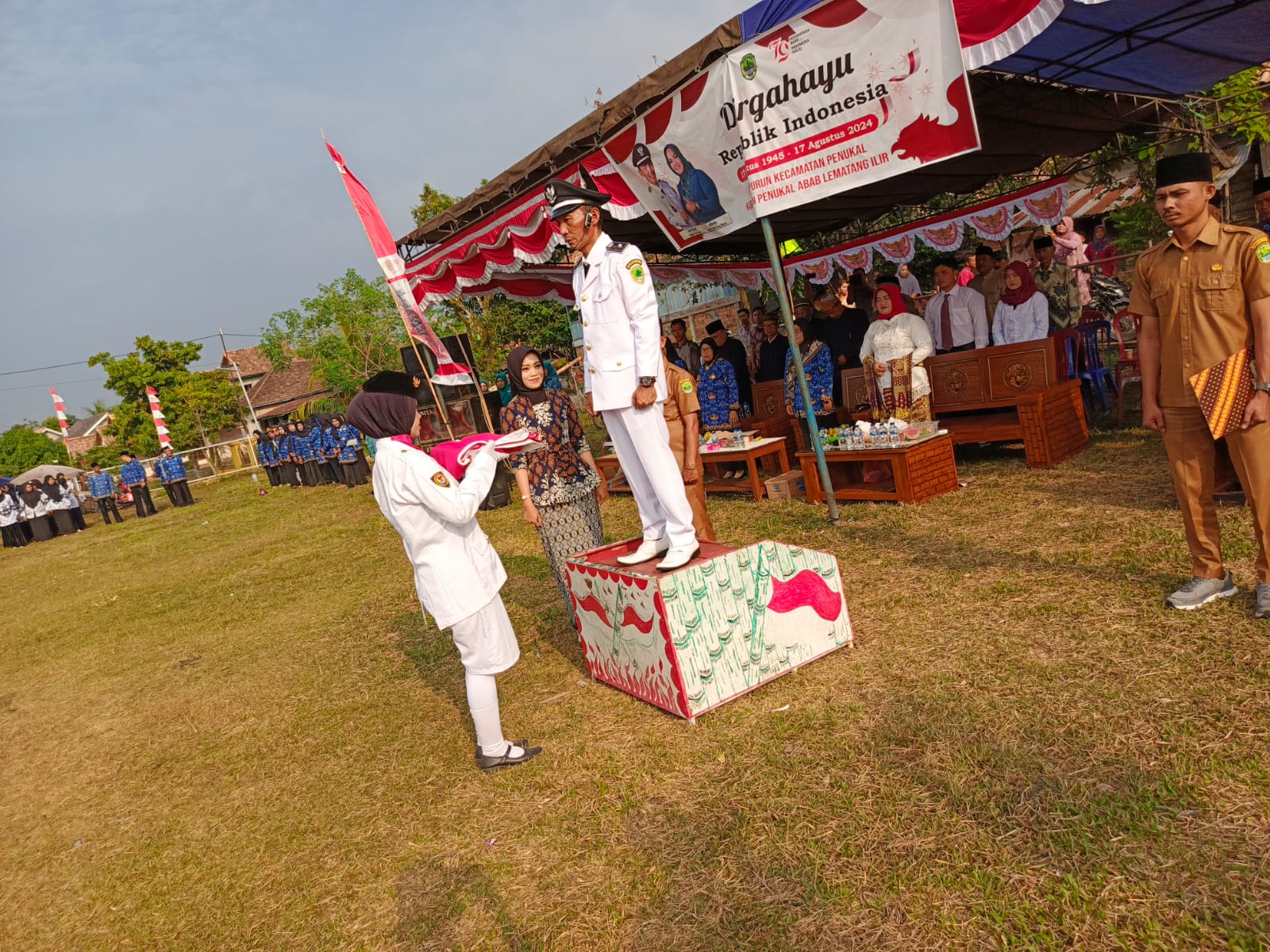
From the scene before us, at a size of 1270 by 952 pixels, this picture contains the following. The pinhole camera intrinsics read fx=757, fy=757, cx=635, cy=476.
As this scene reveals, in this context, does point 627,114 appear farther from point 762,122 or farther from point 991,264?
point 991,264

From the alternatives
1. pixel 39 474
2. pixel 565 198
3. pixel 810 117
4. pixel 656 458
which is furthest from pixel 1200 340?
pixel 39 474

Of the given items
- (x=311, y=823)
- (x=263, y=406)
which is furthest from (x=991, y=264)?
(x=263, y=406)

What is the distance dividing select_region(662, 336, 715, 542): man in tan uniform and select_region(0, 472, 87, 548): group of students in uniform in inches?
903

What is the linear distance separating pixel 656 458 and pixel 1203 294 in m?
2.46

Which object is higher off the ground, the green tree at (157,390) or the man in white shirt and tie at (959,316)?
the green tree at (157,390)

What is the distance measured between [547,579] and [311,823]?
337 centimetres

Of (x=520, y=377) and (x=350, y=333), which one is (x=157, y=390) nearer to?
(x=350, y=333)

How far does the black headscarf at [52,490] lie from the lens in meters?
21.4

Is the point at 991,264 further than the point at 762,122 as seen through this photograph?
Yes

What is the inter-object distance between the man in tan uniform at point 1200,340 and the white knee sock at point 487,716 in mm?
3204

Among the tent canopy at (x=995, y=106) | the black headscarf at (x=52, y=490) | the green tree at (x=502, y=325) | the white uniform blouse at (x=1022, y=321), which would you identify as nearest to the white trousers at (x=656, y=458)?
the tent canopy at (x=995, y=106)

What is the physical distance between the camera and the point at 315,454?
20.7 metres

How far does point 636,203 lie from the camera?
6906 mm

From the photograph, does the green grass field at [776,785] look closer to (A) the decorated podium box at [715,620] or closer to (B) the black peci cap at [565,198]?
(A) the decorated podium box at [715,620]
